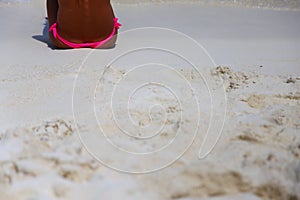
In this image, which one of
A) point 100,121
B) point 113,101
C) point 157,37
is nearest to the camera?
point 100,121

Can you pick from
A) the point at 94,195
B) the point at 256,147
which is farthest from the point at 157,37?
the point at 94,195

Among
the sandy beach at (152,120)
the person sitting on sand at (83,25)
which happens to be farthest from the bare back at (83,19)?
the sandy beach at (152,120)

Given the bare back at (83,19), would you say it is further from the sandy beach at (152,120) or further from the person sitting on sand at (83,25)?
the sandy beach at (152,120)

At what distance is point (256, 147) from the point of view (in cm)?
98

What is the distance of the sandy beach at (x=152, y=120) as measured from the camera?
868mm

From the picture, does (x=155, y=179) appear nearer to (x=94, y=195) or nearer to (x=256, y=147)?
(x=94, y=195)

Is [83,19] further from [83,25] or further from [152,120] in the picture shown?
[152,120]

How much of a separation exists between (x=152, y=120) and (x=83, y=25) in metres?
1.12

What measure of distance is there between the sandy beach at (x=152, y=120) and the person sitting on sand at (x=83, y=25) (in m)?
0.08

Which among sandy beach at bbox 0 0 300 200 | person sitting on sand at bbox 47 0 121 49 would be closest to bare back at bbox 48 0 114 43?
person sitting on sand at bbox 47 0 121 49

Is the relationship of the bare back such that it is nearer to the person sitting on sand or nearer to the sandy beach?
the person sitting on sand

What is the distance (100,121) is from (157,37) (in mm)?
1374

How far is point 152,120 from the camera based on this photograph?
114 centimetres

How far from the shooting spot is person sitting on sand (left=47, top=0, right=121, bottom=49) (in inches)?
79.9
